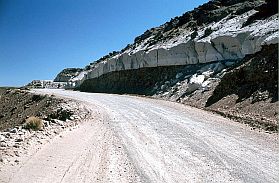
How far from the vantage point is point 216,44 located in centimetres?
3384

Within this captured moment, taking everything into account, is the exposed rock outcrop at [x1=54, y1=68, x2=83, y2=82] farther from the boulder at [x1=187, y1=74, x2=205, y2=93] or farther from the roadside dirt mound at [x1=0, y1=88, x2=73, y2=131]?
the boulder at [x1=187, y1=74, x2=205, y2=93]

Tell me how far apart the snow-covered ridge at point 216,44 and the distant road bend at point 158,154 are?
38.5ft

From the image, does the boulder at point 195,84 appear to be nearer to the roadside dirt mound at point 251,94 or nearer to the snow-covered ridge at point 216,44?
the roadside dirt mound at point 251,94

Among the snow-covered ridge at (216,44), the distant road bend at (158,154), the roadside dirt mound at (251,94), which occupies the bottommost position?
the distant road bend at (158,154)

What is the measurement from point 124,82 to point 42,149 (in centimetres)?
3883

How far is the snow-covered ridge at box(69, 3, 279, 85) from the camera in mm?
26219

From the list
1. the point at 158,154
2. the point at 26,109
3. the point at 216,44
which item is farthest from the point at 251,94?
the point at 26,109

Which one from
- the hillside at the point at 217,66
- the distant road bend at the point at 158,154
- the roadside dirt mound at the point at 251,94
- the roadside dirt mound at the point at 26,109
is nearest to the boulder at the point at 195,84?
the hillside at the point at 217,66

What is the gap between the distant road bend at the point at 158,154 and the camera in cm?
852

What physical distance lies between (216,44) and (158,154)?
2532cm

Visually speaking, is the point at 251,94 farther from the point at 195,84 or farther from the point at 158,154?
the point at 158,154

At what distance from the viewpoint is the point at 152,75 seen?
4297cm


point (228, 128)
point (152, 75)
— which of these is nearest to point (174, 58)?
point (152, 75)

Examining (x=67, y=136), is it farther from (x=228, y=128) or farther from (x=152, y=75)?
(x=152, y=75)
